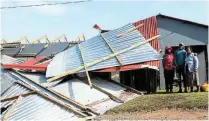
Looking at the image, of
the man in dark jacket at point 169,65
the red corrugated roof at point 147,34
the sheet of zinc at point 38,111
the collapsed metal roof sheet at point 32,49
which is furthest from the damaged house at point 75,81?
the collapsed metal roof sheet at point 32,49

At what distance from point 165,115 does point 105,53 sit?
401 cm

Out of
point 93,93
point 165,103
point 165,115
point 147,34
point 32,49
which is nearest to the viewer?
point 165,115

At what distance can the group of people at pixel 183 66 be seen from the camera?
10.7 meters

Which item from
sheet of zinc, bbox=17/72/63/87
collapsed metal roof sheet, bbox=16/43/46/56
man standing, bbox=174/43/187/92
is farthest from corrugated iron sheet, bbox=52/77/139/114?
collapsed metal roof sheet, bbox=16/43/46/56

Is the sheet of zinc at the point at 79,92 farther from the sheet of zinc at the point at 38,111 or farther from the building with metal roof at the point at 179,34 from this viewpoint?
the building with metal roof at the point at 179,34

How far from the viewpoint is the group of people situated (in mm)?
10742

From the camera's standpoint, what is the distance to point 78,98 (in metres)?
9.76

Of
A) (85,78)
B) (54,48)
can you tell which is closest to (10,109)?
(85,78)

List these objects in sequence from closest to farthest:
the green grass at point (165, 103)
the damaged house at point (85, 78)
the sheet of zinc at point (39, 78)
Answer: the green grass at point (165, 103) → the damaged house at point (85, 78) → the sheet of zinc at point (39, 78)

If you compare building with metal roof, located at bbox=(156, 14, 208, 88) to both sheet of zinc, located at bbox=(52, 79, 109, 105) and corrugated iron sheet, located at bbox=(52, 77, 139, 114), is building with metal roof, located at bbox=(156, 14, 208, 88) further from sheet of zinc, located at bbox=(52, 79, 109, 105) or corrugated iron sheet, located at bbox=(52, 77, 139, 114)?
sheet of zinc, located at bbox=(52, 79, 109, 105)

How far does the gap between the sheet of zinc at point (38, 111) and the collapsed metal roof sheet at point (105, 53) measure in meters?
2.02

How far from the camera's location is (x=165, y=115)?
798 centimetres

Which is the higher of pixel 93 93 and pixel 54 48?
pixel 54 48

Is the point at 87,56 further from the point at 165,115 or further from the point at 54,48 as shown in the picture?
the point at 54,48
